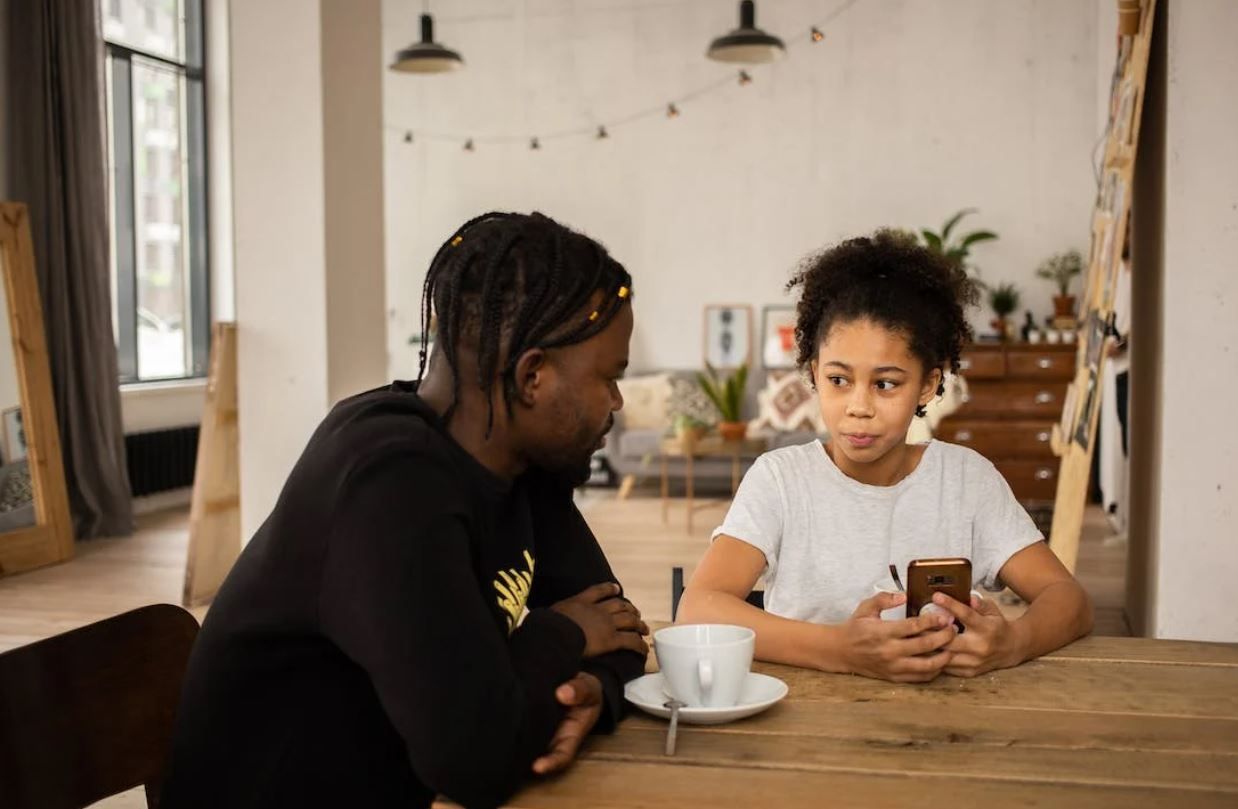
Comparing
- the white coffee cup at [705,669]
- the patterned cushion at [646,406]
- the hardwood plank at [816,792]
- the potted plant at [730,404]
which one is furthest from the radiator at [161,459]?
the hardwood plank at [816,792]

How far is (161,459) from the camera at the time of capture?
6742mm

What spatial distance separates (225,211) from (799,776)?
7.19 meters

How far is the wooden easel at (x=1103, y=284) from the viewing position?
3.15 meters

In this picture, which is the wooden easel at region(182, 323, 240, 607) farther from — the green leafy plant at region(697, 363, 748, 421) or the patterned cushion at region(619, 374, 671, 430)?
the patterned cushion at region(619, 374, 671, 430)

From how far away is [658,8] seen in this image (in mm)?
8195

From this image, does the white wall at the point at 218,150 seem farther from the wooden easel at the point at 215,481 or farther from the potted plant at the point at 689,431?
the wooden easel at the point at 215,481

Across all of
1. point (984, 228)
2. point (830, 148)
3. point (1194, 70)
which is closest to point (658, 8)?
point (830, 148)

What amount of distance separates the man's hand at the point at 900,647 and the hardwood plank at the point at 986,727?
2.8 inches

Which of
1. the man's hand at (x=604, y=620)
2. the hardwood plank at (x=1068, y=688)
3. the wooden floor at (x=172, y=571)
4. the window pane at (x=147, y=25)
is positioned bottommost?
the wooden floor at (x=172, y=571)

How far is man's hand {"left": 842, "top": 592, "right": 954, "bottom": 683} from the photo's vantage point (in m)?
1.20

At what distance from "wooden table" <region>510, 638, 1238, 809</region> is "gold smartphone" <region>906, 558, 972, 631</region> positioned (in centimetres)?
8

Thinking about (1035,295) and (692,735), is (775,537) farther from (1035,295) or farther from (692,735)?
(1035,295)

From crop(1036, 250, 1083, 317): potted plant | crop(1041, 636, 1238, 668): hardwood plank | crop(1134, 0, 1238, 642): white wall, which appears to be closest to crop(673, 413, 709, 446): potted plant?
crop(1036, 250, 1083, 317): potted plant

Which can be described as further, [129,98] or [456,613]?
[129,98]
